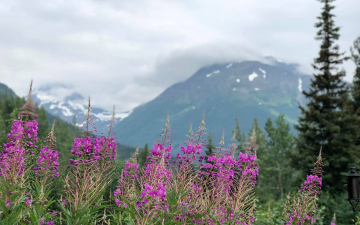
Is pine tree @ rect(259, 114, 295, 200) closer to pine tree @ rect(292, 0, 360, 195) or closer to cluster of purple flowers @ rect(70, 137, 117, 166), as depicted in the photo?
pine tree @ rect(292, 0, 360, 195)

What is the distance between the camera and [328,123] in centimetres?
2588

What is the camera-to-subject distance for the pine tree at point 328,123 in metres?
25.1

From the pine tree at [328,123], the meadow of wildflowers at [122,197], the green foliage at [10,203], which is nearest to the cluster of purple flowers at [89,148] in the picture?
the meadow of wildflowers at [122,197]

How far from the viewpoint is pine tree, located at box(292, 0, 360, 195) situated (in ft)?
82.2

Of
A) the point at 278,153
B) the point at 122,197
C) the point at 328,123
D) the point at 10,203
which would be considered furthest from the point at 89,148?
the point at 278,153

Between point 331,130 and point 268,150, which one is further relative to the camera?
point 268,150

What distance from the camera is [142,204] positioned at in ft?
14.6

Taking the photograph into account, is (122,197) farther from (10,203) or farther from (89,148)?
(10,203)

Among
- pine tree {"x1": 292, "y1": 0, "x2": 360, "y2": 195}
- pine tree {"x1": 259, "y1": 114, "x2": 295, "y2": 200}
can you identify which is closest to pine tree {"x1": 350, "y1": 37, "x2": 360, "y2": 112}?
pine tree {"x1": 292, "y1": 0, "x2": 360, "y2": 195}

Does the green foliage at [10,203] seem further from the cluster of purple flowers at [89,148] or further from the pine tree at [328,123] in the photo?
the pine tree at [328,123]

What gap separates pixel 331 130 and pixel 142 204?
23.5 metres

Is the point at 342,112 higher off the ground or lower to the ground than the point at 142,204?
higher

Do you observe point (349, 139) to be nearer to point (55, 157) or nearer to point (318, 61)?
point (318, 61)

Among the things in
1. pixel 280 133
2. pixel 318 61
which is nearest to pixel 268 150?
pixel 280 133
